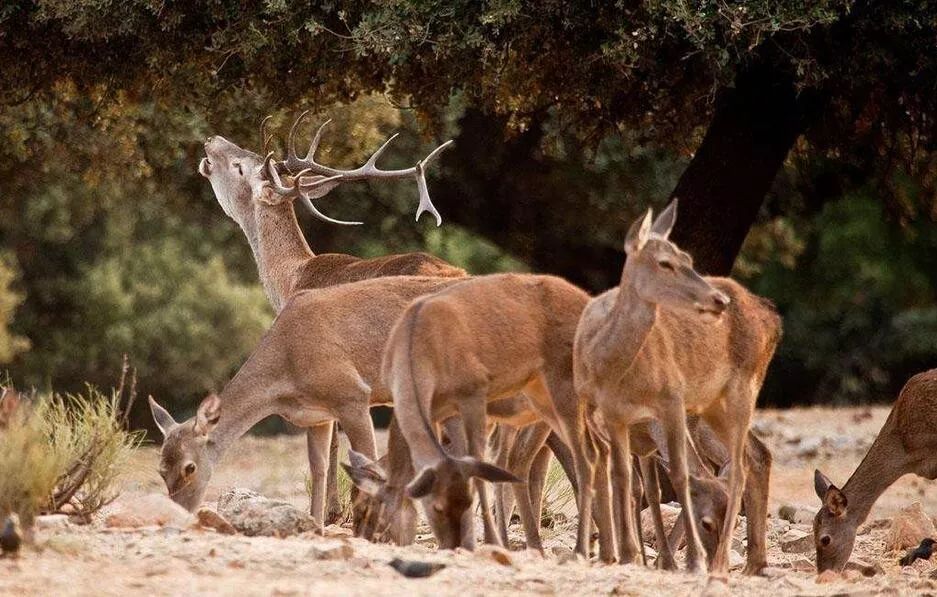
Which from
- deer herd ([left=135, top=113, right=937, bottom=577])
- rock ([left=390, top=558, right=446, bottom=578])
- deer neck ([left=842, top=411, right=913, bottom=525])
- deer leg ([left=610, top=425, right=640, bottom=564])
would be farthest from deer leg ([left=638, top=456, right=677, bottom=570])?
rock ([left=390, top=558, right=446, bottom=578])

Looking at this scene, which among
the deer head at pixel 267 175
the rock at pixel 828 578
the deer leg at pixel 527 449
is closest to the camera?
the rock at pixel 828 578

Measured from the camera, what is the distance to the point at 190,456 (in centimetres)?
993

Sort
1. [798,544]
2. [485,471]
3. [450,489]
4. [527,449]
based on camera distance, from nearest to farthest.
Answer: [485,471] → [450,489] → [527,449] → [798,544]

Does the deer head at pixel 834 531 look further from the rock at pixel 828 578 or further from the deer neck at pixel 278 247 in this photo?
the deer neck at pixel 278 247

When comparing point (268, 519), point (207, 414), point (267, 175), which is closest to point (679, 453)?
point (268, 519)

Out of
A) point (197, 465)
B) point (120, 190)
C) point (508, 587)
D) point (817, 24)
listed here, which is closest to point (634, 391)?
point (508, 587)

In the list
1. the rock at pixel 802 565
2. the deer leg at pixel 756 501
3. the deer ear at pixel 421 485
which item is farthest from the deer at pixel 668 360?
the rock at pixel 802 565

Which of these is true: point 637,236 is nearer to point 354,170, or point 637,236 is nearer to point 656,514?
point 656,514

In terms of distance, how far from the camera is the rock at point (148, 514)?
8.57 m

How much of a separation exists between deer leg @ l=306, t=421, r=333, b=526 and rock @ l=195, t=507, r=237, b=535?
163cm

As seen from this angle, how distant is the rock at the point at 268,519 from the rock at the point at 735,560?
8.61 feet

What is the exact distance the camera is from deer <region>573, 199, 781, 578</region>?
8156 mm

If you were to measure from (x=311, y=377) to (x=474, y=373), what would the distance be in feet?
6.64

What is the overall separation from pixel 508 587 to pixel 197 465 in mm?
3321
